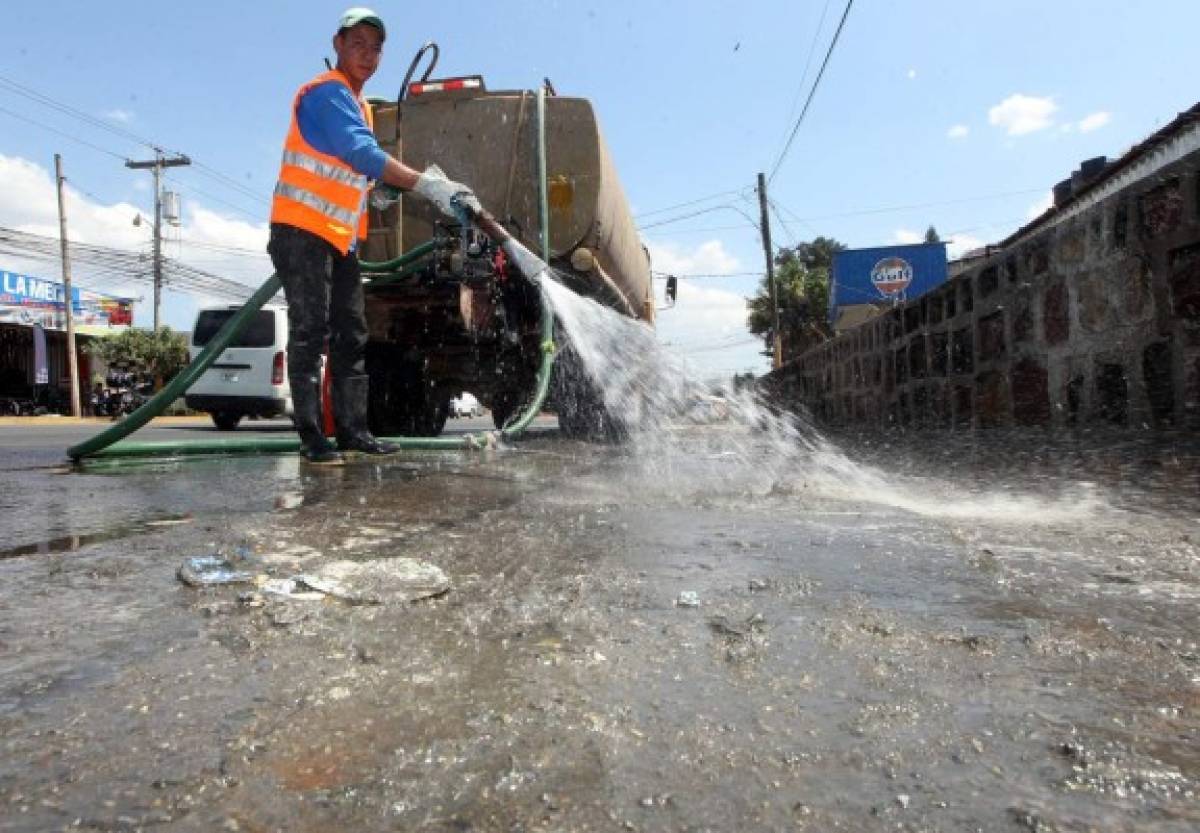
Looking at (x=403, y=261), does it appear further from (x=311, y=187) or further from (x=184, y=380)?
(x=184, y=380)

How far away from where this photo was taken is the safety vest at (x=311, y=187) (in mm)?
3930

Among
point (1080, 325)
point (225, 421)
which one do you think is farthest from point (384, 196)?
point (225, 421)

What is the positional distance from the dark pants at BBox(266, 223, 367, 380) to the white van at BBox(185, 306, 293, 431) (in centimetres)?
873

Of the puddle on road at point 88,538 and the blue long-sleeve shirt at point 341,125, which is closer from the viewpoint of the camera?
the puddle on road at point 88,538

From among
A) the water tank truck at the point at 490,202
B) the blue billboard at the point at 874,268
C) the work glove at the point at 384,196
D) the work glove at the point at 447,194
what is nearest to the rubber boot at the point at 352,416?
the work glove at the point at 384,196

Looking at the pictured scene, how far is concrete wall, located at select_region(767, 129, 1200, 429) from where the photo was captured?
3.15 m

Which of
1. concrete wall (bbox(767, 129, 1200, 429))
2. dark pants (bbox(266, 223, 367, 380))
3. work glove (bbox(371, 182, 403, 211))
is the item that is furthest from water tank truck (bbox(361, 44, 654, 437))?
concrete wall (bbox(767, 129, 1200, 429))

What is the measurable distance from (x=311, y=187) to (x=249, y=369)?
31.5ft

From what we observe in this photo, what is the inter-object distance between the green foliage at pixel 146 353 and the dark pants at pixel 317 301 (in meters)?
25.9

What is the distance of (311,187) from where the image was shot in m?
3.95

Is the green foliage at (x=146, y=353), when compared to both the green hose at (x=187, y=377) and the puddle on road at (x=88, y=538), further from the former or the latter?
the puddle on road at (x=88, y=538)

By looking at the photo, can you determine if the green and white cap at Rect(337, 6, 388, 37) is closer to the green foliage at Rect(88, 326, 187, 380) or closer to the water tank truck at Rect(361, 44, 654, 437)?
the water tank truck at Rect(361, 44, 654, 437)

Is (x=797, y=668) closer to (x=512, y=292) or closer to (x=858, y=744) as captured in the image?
(x=858, y=744)

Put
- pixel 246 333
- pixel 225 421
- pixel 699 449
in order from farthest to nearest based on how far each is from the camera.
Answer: pixel 225 421, pixel 246 333, pixel 699 449
